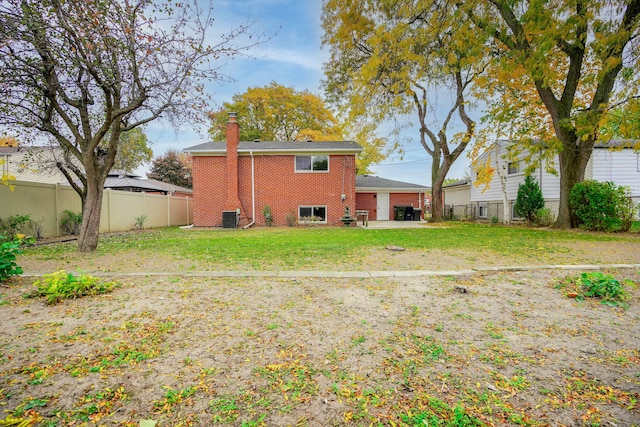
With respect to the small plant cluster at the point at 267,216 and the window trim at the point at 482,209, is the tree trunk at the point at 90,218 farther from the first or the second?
the window trim at the point at 482,209

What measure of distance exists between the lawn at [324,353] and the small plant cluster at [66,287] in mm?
111

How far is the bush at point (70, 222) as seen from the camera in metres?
10.7

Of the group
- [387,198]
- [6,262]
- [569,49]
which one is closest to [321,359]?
[6,262]

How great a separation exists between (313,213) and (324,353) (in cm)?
1433

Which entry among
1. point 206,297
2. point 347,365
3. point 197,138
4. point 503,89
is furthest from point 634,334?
point 503,89

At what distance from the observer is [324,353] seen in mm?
2422

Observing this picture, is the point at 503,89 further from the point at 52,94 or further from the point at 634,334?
the point at 52,94

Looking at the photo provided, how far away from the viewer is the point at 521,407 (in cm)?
180

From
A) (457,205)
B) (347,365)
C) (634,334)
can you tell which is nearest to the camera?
(347,365)

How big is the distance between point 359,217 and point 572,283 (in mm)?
17779

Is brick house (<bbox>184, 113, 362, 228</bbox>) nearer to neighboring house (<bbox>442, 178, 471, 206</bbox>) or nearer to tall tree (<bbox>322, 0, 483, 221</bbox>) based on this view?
→ tall tree (<bbox>322, 0, 483, 221</bbox>)

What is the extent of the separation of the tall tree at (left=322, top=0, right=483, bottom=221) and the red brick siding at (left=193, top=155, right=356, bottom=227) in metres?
4.13

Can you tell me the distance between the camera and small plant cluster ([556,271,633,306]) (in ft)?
11.8

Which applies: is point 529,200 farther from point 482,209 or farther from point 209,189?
point 209,189
